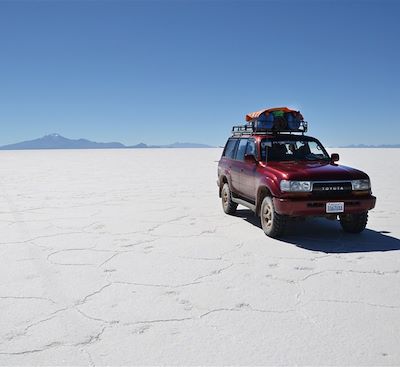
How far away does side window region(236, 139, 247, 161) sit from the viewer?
8.17 metres

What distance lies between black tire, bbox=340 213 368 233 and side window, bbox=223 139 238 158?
2749 millimetres

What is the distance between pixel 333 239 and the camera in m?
6.64

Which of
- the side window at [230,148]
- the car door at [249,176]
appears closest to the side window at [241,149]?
the car door at [249,176]

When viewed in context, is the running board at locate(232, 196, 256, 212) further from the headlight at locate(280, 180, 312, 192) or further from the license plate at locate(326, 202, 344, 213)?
the license plate at locate(326, 202, 344, 213)

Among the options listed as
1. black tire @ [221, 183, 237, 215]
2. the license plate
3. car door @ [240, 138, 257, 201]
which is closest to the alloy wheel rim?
car door @ [240, 138, 257, 201]

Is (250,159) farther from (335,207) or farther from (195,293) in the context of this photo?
(195,293)

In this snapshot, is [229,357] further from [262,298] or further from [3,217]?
[3,217]

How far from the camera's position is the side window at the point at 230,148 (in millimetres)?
8808

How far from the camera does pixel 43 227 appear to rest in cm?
755

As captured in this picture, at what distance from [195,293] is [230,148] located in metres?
5.13

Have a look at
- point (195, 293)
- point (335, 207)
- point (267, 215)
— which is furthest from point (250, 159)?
point (195, 293)

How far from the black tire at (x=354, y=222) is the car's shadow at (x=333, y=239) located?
10 centimetres

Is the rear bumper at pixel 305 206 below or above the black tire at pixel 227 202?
above

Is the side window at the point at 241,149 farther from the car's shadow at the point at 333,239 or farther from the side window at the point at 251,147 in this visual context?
the car's shadow at the point at 333,239
